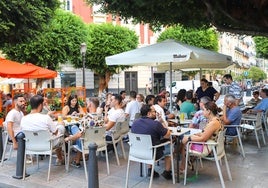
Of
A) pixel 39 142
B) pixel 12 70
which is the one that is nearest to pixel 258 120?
pixel 39 142

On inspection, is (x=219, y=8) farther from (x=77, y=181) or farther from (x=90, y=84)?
(x=90, y=84)

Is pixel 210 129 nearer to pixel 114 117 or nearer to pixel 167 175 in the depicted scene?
pixel 167 175

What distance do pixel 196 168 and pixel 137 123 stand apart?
5.41ft

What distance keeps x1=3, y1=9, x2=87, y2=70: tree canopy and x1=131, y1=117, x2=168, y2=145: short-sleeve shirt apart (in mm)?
18488

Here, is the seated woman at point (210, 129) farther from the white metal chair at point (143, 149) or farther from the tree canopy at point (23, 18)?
the tree canopy at point (23, 18)

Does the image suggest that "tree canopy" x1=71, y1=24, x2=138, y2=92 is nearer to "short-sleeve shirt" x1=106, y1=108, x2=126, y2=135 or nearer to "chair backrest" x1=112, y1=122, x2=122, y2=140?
"short-sleeve shirt" x1=106, y1=108, x2=126, y2=135

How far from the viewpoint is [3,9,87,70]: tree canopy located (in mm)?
24031

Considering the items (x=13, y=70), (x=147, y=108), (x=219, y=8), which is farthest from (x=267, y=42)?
(x=147, y=108)

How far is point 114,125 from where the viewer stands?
7352 mm

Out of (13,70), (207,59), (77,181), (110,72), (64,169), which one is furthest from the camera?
(110,72)

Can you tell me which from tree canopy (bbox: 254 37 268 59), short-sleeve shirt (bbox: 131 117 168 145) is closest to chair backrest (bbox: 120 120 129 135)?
short-sleeve shirt (bbox: 131 117 168 145)

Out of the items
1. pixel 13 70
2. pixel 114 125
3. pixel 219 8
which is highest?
pixel 219 8

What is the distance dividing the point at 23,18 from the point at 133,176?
8.02m

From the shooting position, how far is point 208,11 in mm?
8648
